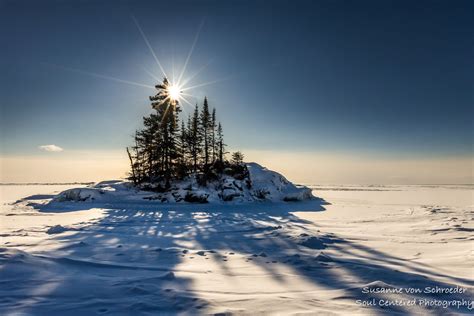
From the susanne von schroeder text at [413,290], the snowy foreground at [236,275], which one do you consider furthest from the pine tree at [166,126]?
the susanne von schroeder text at [413,290]

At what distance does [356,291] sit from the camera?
16.9 ft

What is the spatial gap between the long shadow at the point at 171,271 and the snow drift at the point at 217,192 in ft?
66.8

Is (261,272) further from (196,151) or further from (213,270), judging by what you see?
(196,151)

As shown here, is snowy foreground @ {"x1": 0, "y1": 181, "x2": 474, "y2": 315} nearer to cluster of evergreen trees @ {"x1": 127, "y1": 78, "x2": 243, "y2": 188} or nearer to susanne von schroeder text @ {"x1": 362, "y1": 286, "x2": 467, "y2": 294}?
susanne von schroeder text @ {"x1": 362, "y1": 286, "x2": 467, "y2": 294}

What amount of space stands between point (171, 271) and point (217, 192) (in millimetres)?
26586

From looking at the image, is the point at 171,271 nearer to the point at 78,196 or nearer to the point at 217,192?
the point at 217,192

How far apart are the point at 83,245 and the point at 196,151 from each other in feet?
117

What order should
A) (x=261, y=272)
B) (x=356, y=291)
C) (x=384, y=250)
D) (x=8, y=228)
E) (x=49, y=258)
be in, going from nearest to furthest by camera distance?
(x=356, y=291) → (x=261, y=272) → (x=49, y=258) → (x=384, y=250) → (x=8, y=228)

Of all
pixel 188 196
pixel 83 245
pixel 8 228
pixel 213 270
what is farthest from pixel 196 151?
pixel 213 270

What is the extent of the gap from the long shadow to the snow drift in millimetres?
20353

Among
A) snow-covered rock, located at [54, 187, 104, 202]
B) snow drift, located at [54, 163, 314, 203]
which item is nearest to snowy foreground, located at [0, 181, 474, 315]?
snow-covered rock, located at [54, 187, 104, 202]

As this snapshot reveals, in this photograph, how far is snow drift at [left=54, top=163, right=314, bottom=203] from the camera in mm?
30219

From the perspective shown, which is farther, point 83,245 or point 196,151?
point 196,151

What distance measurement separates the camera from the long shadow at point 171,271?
179 inches
